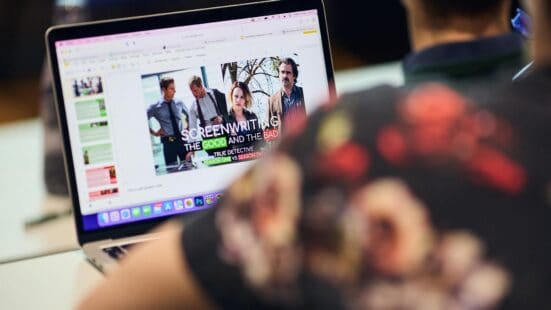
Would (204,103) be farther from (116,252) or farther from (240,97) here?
(116,252)

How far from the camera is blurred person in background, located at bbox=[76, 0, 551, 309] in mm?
554

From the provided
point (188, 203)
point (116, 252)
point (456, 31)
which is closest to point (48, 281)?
point (116, 252)

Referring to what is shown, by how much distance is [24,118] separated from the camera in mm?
3488

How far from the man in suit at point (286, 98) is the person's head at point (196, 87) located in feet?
0.32

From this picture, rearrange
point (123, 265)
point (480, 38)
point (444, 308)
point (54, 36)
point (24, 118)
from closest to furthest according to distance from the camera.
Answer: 1. point (444, 308)
2. point (123, 265)
3. point (480, 38)
4. point (54, 36)
5. point (24, 118)

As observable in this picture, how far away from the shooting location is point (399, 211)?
56 cm

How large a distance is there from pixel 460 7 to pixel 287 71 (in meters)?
0.33

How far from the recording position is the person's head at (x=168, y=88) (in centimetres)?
113

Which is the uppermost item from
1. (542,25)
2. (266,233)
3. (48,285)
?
(542,25)

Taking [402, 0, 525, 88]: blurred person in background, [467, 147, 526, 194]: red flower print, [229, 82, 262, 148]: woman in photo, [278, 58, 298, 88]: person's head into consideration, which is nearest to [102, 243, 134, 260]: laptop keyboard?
[229, 82, 262, 148]: woman in photo

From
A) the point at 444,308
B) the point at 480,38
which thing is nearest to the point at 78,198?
the point at 480,38

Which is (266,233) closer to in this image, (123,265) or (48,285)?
(123,265)

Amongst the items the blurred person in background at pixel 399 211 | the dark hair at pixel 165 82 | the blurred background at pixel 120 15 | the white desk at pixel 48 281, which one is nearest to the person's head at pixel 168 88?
the dark hair at pixel 165 82

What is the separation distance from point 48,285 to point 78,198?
0.42ft
